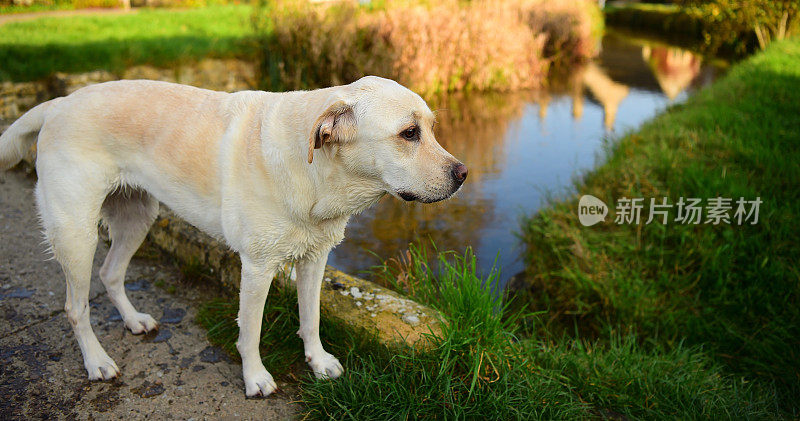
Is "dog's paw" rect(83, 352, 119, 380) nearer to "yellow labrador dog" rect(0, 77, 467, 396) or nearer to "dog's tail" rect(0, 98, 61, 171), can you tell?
"yellow labrador dog" rect(0, 77, 467, 396)

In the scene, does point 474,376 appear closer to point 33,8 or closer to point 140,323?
point 140,323

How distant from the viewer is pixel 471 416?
9.21ft

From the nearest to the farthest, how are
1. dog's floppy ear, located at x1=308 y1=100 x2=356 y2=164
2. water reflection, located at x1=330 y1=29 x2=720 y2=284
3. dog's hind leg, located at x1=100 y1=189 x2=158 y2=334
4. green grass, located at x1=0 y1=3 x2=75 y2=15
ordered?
dog's floppy ear, located at x1=308 y1=100 x2=356 y2=164
dog's hind leg, located at x1=100 y1=189 x2=158 y2=334
water reflection, located at x1=330 y1=29 x2=720 y2=284
green grass, located at x1=0 y1=3 x2=75 y2=15

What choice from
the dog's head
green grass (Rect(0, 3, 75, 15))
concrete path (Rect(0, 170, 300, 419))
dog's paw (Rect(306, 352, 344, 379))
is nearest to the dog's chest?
the dog's head

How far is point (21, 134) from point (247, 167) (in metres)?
1.35

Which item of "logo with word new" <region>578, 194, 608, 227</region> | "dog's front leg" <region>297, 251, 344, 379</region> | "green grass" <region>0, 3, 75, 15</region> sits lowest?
"logo with word new" <region>578, 194, 608, 227</region>

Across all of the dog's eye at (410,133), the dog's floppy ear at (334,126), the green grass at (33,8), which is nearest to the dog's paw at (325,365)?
the dog's floppy ear at (334,126)

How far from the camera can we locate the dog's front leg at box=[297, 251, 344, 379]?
9.85ft

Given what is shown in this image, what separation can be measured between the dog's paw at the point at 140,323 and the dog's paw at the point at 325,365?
1023 mm

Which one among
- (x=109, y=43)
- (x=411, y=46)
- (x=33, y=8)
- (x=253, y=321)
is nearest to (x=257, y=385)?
(x=253, y=321)

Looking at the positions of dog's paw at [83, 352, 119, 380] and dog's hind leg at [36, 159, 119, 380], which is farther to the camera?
dog's paw at [83, 352, 119, 380]

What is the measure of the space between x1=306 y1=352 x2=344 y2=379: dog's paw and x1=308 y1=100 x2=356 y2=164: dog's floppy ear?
49.9 inches

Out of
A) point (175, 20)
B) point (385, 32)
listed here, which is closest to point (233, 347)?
point (385, 32)

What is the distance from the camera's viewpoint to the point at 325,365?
3154 mm
